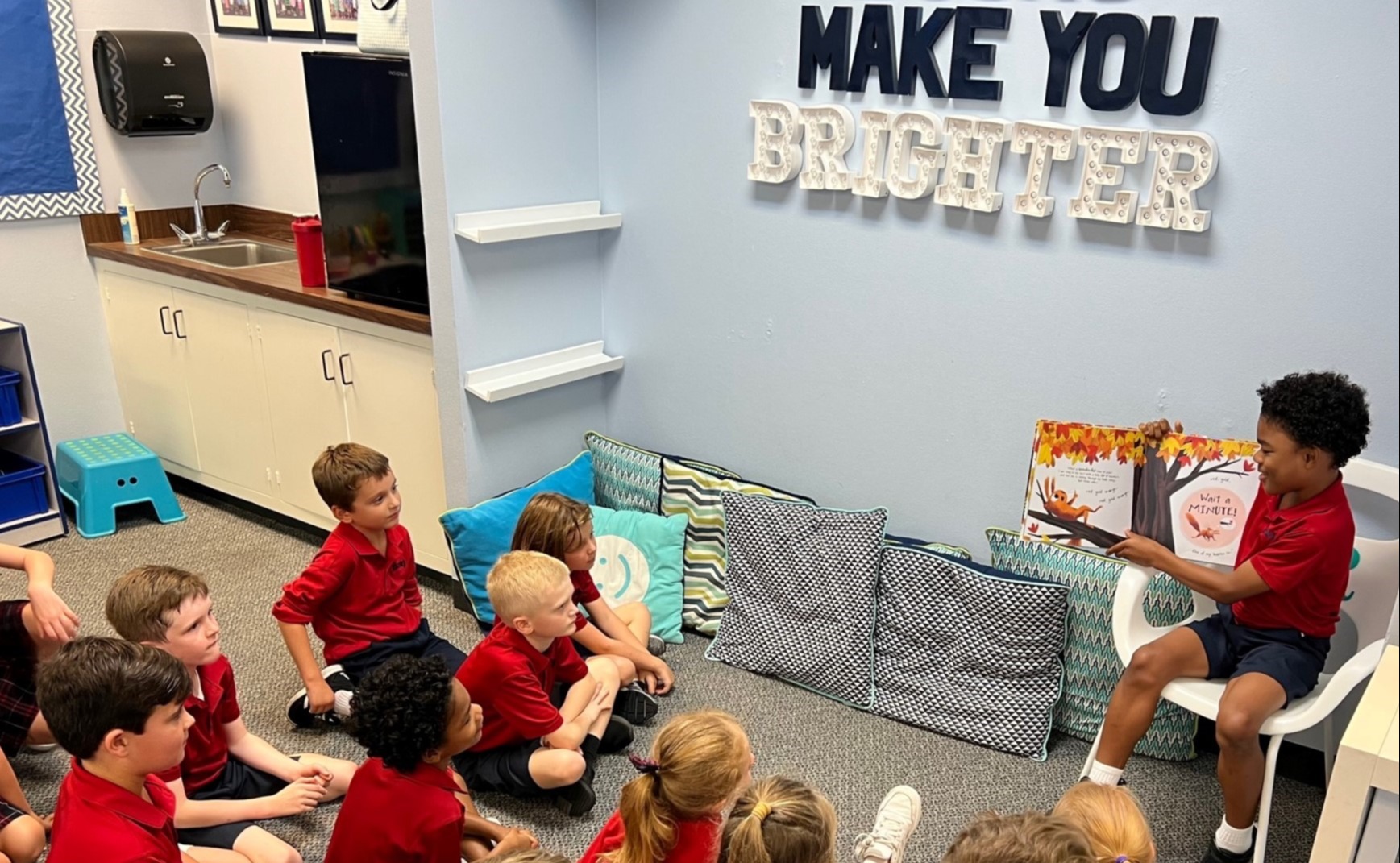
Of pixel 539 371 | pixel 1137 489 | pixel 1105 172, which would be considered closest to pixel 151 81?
pixel 539 371

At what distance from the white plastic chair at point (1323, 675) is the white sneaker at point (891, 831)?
495 millimetres

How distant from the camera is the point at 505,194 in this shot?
9.32 feet

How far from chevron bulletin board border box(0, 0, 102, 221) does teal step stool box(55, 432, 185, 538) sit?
0.82 meters

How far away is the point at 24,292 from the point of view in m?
3.60

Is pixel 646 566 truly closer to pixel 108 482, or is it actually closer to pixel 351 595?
pixel 351 595

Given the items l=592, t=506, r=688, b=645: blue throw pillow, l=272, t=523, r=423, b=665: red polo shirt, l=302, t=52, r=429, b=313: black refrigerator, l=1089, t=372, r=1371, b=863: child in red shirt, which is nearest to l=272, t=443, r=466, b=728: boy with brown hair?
l=272, t=523, r=423, b=665: red polo shirt

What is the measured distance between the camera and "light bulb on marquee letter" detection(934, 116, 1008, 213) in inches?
92.7

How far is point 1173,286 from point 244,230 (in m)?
3.41

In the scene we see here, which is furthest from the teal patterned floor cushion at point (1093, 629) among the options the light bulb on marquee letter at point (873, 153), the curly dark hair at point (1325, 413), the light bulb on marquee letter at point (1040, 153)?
the light bulb on marquee letter at point (873, 153)

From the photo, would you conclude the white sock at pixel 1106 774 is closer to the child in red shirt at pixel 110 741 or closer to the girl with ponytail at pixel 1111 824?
the girl with ponytail at pixel 1111 824

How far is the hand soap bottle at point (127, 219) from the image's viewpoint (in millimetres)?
3754

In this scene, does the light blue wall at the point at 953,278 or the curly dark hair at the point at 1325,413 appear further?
the light blue wall at the point at 953,278

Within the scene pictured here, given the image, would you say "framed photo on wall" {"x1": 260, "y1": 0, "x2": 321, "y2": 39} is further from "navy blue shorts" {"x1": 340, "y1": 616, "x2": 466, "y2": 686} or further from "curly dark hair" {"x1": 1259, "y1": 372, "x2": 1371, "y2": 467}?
"curly dark hair" {"x1": 1259, "y1": 372, "x2": 1371, "y2": 467}

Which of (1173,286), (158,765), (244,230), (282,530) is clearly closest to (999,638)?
(1173,286)
